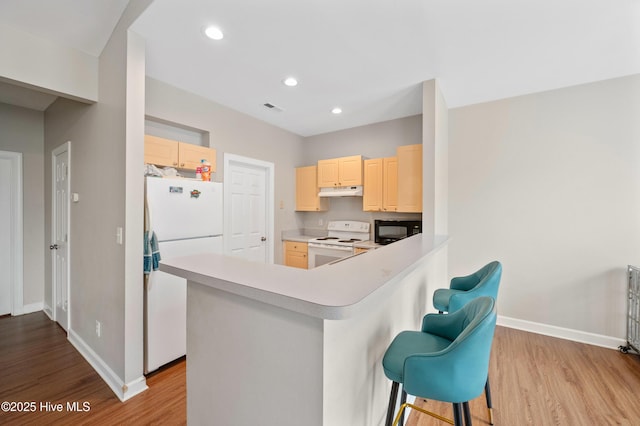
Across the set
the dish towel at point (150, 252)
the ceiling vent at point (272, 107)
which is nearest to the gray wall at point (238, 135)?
the ceiling vent at point (272, 107)

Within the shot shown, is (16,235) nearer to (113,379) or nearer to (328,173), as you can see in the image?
(113,379)

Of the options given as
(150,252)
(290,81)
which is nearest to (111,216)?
(150,252)

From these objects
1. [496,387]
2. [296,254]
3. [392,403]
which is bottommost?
[496,387]

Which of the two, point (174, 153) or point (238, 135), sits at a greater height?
point (238, 135)

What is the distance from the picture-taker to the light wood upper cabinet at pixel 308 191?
4422mm

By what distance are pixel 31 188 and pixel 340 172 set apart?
14.0 ft

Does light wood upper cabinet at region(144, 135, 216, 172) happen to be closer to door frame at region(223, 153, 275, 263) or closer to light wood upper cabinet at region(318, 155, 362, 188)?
door frame at region(223, 153, 275, 263)

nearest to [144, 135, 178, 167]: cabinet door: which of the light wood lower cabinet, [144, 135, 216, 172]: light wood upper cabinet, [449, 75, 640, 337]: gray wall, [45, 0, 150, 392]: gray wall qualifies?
[144, 135, 216, 172]: light wood upper cabinet

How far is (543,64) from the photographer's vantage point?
2.41m

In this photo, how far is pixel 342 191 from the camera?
4.15m

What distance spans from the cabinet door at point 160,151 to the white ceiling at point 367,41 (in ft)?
2.18

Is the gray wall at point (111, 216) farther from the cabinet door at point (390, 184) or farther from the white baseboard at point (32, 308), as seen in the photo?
the cabinet door at point (390, 184)

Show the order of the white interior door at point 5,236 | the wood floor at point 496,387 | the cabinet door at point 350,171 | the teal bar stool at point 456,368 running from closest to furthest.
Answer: the teal bar stool at point 456,368, the wood floor at point 496,387, the white interior door at point 5,236, the cabinet door at point 350,171

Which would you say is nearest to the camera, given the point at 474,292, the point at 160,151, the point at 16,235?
the point at 474,292
